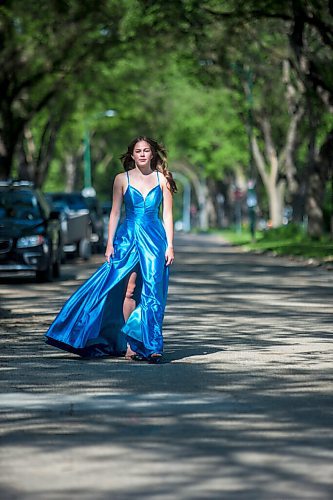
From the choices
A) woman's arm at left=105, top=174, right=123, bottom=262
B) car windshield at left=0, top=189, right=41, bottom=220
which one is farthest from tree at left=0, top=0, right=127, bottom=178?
woman's arm at left=105, top=174, right=123, bottom=262

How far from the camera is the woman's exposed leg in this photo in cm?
1250

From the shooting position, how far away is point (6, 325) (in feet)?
55.1

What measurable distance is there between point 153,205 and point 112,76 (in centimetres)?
4624

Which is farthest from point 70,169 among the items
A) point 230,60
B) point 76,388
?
point 76,388

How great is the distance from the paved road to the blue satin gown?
223mm

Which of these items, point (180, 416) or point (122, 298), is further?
point (122, 298)

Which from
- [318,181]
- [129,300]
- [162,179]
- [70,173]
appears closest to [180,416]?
[129,300]

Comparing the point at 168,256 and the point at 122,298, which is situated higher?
the point at 168,256

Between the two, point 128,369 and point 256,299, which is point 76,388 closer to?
point 128,369

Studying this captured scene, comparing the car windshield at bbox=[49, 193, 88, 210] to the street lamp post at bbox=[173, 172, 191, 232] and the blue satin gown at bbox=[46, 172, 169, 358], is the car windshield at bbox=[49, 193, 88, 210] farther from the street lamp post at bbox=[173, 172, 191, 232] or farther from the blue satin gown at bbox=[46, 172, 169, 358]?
the street lamp post at bbox=[173, 172, 191, 232]

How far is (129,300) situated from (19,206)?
52.4 ft

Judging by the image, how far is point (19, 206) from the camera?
92.7 feet

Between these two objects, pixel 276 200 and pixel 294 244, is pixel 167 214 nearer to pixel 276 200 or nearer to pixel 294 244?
pixel 294 244

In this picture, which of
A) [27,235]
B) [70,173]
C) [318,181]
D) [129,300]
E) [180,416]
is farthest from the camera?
[70,173]
